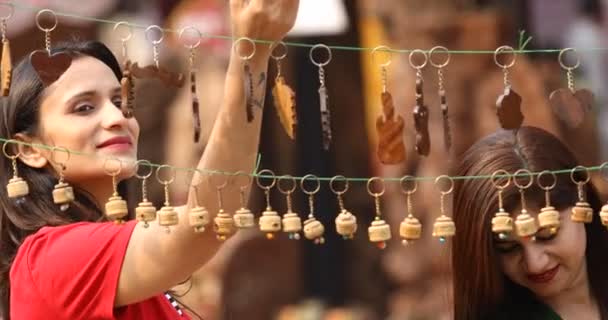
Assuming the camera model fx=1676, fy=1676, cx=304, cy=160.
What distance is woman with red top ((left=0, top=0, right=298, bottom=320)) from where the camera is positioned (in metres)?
2.67

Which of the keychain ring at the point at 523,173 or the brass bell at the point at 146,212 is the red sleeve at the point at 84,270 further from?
the keychain ring at the point at 523,173

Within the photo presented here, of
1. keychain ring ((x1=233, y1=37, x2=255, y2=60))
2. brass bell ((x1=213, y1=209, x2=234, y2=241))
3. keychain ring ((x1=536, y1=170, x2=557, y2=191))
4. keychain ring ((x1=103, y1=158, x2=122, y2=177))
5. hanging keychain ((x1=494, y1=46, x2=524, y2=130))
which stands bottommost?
brass bell ((x1=213, y1=209, x2=234, y2=241))

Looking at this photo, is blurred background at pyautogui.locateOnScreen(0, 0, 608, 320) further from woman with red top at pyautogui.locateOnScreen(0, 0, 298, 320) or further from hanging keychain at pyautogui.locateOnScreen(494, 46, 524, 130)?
hanging keychain at pyautogui.locateOnScreen(494, 46, 524, 130)

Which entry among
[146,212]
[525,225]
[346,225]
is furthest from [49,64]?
[525,225]

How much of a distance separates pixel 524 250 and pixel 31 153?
0.91 metres

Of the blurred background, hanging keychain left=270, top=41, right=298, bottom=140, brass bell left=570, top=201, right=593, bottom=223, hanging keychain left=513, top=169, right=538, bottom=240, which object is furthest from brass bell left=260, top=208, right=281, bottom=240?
the blurred background

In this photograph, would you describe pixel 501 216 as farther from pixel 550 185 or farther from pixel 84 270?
pixel 84 270

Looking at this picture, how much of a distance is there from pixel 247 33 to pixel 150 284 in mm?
443

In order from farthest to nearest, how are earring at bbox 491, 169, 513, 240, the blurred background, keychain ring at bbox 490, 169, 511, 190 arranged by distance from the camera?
the blurred background → keychain ring at bbox 490, 169, 511, 190 → earring at bbox 491, 169, 513, 240

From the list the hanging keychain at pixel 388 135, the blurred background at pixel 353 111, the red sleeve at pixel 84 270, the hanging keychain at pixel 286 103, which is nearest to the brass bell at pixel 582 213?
the hanging keychain at pixel 388 135

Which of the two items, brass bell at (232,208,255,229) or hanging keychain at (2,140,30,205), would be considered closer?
brass bell at (232,208,255,229)

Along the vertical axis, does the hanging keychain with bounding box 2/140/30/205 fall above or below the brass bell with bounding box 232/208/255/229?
above

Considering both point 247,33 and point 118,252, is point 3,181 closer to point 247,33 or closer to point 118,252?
point 118,252

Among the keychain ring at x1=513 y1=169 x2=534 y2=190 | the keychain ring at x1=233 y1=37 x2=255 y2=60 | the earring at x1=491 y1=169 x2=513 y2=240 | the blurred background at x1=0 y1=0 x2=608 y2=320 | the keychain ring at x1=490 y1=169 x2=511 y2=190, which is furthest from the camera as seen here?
the blurred background at x1=0 y1=0 x2=608 y2=320
